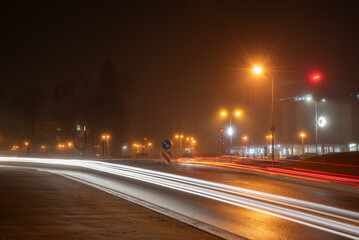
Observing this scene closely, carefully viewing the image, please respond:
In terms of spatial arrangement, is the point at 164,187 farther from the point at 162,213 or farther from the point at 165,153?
the point at 165,153

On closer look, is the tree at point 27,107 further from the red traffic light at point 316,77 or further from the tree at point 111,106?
the red traffic light at point 316,77

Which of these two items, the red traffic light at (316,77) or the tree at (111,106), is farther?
the tree at (111,106)

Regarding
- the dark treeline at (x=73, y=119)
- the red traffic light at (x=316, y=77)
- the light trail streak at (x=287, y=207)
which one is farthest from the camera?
the dark treeline at (x=73, y=119)

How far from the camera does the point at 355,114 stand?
6950 cm

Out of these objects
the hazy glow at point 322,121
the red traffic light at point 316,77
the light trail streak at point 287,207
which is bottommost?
the light trail streak at point 287,207

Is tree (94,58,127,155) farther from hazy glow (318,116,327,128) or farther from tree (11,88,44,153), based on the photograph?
hazy glow (318,116,327,128)

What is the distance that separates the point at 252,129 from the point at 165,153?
217ft

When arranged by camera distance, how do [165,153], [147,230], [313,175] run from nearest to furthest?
[147,230] < [313,175] < [165,153]

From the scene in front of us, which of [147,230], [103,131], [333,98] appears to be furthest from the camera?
[333,98]

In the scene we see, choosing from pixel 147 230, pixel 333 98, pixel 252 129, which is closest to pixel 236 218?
pixel 147 230

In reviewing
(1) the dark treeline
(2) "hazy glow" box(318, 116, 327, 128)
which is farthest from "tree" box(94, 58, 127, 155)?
(2) "hazy glow" box(318, 116, 327, 128)

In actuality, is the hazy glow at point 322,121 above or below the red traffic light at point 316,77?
above

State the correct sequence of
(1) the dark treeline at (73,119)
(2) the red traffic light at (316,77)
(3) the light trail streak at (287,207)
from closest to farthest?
(3) the light trail streak at (287,207) < (2) the red traffic light at (316,77) < (1) the dark treeline at (73,119)

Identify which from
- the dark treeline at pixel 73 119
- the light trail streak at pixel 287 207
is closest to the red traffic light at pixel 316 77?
the light trail streak at pixel 287 207
